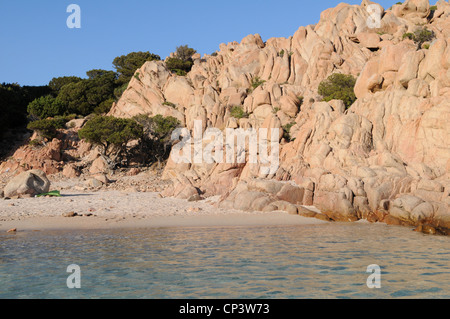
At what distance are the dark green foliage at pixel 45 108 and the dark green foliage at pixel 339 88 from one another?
39.9 meters

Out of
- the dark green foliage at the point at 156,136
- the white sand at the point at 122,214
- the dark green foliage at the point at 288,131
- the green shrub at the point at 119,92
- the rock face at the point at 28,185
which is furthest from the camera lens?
the green shrub at the point at 119,92

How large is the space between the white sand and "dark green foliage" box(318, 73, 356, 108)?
25039 millimetres

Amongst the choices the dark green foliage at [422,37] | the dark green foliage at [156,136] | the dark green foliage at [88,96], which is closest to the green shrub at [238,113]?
the dark green foliage at [156,136]

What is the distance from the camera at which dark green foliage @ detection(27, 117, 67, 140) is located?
178 ft

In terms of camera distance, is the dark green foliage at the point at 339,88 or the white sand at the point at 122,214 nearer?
the white sand at the point at 122,214

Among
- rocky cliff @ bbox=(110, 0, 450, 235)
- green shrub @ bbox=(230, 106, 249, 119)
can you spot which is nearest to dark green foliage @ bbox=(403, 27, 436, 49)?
rocky cliff @ bbox=(110, 0, 450, 235)

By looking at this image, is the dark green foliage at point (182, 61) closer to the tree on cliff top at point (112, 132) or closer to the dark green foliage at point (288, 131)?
the tree on cliff top at point (112, 132)

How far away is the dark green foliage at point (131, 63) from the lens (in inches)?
3009

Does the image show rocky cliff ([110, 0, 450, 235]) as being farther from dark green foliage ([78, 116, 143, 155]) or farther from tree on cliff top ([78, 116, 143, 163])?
dark green foliage ([78, 116, 143, 155])

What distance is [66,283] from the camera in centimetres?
1136

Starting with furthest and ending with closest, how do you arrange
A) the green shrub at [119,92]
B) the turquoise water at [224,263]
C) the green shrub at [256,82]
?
the green shrub at [119,92]
the green shrub at [256,82]
the turquoise water at [224,263]

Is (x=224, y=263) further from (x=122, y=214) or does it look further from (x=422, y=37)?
(x=422, y=37)

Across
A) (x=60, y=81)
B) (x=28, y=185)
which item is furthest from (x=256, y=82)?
(x=60, y=81)

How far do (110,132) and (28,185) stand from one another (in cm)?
1825
